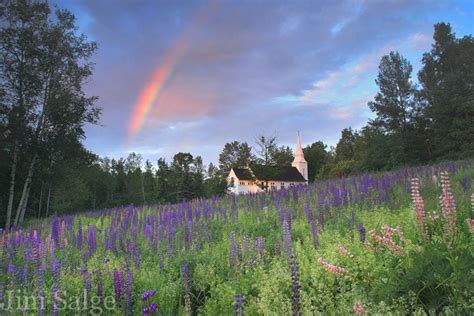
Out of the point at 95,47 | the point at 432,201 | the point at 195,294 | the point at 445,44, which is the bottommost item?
the point at 195,294

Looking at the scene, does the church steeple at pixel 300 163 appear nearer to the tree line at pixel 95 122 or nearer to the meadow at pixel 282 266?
the tree line at pixel 95 122

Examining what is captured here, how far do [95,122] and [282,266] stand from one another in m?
23.3

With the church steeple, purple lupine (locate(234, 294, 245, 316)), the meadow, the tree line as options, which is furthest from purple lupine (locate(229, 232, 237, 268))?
the church steeple

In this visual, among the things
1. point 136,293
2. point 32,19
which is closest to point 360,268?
point 136,293

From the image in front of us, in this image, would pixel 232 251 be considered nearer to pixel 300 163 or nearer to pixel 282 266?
pixel 282 266

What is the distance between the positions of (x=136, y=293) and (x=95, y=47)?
24.9 meters

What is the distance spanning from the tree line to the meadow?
1138cm

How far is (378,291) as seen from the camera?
346cm

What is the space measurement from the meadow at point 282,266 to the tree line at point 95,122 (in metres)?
11.4

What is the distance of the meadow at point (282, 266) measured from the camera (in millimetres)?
3400

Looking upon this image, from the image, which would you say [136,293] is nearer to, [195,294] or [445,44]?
[195,294]

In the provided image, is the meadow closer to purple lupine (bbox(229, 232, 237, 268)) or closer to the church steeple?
purple lupine (bbox(229, 232, 237, 268))

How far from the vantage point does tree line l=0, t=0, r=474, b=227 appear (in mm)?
23469

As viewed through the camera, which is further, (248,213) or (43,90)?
(43,90)
